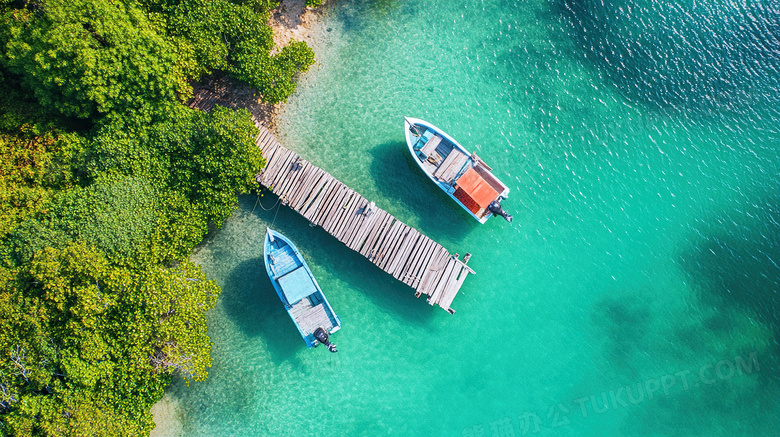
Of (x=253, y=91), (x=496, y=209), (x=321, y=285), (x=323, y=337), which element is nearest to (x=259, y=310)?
(x=321, y=285)

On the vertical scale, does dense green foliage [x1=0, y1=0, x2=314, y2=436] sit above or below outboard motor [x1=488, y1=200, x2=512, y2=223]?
below

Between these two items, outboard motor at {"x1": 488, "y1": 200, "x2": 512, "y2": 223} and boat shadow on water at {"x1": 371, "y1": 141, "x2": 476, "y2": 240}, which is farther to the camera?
boat shadow on water at {"x1": 371, "y1": 141, "x2": 476, "y2": 240}

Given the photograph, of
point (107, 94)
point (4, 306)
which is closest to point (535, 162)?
point (107, 94)

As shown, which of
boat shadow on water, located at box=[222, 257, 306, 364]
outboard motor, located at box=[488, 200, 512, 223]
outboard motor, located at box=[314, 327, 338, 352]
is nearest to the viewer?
outboard motor, located at box=[314, 327, 338, 352]

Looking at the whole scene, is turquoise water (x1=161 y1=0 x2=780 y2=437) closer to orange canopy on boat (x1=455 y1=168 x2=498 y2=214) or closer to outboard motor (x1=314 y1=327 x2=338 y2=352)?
outboard motor (x1=314 y1=327 x2=338 y2=352)

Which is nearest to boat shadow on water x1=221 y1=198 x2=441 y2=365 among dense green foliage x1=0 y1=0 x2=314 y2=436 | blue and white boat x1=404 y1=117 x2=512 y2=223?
dense green foliage x1=0 y1=0 x2=314 y2=436

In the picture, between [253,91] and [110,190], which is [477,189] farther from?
[110,190]

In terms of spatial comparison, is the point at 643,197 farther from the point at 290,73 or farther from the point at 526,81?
the point at 290,73
